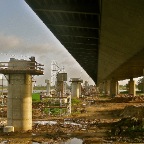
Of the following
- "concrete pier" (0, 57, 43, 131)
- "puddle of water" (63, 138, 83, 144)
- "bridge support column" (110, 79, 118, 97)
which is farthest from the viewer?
"bridge support column" (110, 79, 118, 97)

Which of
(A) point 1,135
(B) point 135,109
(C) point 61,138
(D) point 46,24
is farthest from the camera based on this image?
(B) point 135,109

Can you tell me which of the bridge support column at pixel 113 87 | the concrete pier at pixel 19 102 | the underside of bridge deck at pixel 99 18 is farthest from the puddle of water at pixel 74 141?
the bridge support column at pixel 113 87

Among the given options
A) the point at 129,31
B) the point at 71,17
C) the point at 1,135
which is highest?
the point at 71,17

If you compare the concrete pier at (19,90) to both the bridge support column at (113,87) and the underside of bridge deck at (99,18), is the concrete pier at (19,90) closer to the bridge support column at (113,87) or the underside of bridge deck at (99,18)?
the underside of bridge deck at (99,18)

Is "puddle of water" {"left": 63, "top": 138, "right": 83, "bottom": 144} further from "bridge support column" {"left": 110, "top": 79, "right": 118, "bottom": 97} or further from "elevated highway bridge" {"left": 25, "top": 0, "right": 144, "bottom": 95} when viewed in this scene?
"bridge support column" {"left": 110, "top": 79, "right": 118, "bottom": 97}

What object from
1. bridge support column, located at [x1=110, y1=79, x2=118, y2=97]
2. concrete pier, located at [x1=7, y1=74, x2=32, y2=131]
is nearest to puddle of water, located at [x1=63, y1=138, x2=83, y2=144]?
concrete pier, located at [x1=7, y1=74, x2=32, y2=131]

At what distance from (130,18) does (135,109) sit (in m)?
25.4

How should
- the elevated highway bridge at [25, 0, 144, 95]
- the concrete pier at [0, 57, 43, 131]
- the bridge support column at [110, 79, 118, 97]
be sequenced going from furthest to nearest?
the bridge support column at [110, 79, 118, 97] < the concrete pier at [0, 57, 43, 131] < the elevated highway bridge at [25, 0, 144, 95]

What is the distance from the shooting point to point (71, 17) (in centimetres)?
1842

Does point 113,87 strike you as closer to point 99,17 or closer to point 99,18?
point 99,18

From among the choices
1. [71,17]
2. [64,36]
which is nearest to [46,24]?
[71,17]

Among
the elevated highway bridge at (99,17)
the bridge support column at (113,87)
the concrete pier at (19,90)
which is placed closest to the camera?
the elevated highway bridge at (99,17)

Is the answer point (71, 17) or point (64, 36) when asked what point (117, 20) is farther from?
point (64, 36)

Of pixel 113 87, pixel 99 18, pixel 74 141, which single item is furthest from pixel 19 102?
pixel 113 87
